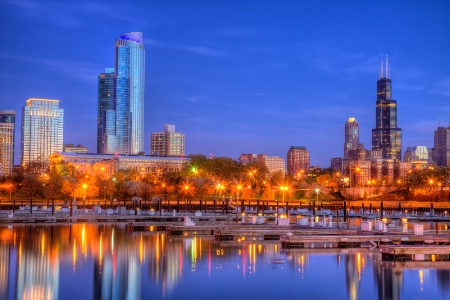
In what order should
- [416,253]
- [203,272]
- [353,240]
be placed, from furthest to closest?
[353,240]
[416,253]
[203,272]

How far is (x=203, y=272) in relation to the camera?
35000mm

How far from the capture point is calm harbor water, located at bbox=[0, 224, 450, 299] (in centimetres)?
2917

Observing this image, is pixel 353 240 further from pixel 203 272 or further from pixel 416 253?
pixel 203 272

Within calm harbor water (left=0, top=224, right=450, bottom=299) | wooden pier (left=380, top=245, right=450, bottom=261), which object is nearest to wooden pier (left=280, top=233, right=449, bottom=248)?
calm harbor water (left=0, top=224, right=450, bottom=299)

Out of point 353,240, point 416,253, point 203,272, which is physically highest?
point 353,240

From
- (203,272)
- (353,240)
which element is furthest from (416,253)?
(203,272)

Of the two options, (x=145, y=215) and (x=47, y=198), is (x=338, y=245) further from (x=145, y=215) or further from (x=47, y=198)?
(x=47, y=198)

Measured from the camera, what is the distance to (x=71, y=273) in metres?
34.0

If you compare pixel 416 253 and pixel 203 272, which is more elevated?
pixel 416 253

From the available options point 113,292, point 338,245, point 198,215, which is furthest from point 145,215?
point 113,292

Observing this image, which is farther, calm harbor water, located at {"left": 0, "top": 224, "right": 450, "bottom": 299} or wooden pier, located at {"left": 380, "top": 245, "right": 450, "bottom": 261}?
wooden pier, located at {"left": 380, "top": 245, "right": 450, "bottom": 261}

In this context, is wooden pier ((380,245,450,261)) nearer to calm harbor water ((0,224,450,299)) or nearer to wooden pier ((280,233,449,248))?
calm harbor water ((0,224,450,299))

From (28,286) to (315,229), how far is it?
2855cm

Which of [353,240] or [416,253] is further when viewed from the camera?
[353,240]
